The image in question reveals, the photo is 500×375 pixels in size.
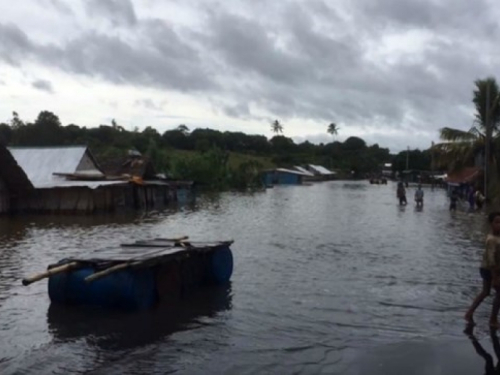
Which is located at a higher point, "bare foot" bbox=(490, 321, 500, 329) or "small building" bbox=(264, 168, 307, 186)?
"small building" bbox=(264, 168, 307, 186)

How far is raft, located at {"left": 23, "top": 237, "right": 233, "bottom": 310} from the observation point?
10516mm

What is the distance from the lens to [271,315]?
36.9 ft

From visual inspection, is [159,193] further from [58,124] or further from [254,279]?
[58,124]

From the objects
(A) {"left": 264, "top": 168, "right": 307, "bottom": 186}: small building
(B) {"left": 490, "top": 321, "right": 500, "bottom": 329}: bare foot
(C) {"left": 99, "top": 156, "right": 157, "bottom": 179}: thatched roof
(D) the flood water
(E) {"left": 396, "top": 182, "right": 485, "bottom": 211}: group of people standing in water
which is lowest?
(D) the flood water

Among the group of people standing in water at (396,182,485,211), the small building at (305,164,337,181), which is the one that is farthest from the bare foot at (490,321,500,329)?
the small building at (305,164,337,181)

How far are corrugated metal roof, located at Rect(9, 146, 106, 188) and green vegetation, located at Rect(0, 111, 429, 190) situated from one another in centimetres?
504

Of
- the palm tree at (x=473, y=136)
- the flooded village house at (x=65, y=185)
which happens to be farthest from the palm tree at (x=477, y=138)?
the flooded village house at (x=65, y=185)

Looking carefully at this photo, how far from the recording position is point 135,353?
8883 millimetres

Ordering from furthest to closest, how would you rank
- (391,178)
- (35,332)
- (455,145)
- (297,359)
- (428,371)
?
(391,178)
(455,145)
(35,332)
(297,359)
(428,371)

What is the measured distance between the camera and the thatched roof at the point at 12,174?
31000mm

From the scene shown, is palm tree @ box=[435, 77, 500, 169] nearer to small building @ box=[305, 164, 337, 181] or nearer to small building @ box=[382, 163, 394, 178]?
→ small building @ box=[305, 164, 337, 181]

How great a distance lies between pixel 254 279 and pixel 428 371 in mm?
7050

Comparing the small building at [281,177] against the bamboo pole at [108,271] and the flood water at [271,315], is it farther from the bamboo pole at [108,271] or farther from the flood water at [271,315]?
the bamboo pole at [108,271]

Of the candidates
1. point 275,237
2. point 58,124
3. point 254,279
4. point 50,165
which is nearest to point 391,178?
point 58,124
